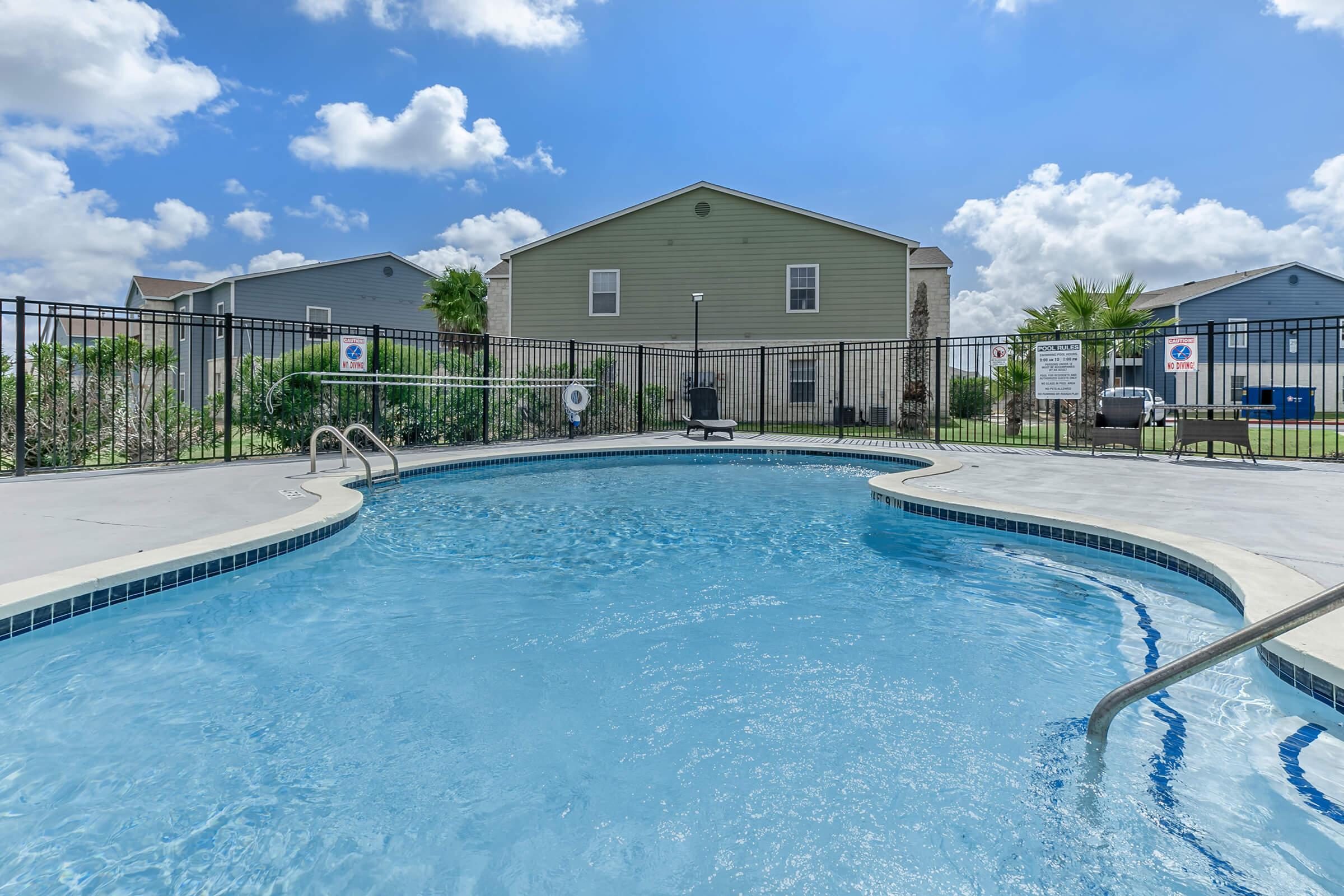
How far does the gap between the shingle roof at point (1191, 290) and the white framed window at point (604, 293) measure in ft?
81.9

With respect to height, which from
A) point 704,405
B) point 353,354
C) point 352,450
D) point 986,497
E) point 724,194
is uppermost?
point 724,194

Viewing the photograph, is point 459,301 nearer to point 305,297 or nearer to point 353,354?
point 305,297

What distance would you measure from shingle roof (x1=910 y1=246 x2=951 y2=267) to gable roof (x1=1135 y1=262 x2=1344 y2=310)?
1454cm

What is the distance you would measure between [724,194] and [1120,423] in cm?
1293

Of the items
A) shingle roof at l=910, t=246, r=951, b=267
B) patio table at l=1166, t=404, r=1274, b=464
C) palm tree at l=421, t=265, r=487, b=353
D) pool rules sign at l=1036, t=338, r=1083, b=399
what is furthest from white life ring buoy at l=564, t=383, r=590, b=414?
palm tree at l=421, t=265, r=487, b=353

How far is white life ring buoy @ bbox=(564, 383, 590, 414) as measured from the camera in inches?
545

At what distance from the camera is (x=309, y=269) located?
25.9 metres

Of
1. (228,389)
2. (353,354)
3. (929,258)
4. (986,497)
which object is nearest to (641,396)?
(353,354)

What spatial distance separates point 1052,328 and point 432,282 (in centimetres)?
2191

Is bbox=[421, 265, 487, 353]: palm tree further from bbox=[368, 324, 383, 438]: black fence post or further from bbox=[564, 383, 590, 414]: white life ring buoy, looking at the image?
bbox=[368, 324, 383, 438]: black fence post

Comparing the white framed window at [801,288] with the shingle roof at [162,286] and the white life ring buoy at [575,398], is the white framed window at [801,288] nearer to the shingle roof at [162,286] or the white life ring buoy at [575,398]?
the white life ring buoy at [575,398]

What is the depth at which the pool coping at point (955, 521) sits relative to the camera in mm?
2498

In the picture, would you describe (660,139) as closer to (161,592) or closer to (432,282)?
(432,282)

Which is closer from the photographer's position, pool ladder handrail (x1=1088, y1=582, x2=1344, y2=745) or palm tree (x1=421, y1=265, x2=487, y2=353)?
pool ladder handrail (x1=1088, y1=582, x2=1344, y2=745)
